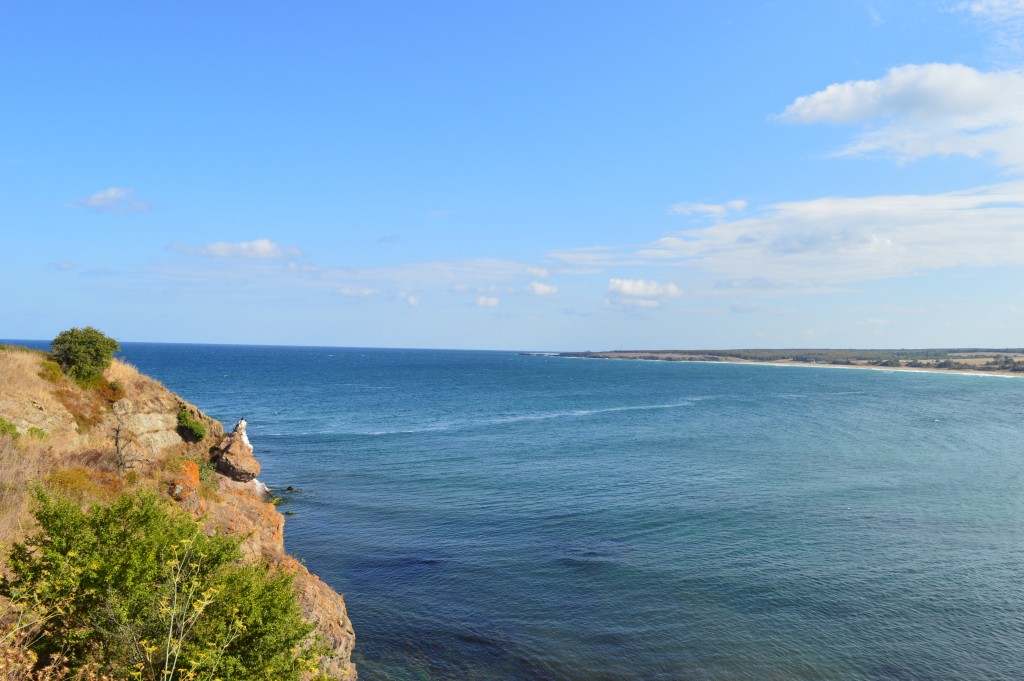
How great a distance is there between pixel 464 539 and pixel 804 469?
35.7 m

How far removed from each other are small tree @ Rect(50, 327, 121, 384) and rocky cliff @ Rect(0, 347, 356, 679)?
2.40 feet

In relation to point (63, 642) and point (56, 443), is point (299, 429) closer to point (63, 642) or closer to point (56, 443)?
point (56, 443)

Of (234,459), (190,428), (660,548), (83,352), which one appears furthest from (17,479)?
(660,548)

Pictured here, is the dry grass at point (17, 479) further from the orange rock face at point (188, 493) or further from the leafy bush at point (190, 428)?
the leafy bush at point (190, 428)

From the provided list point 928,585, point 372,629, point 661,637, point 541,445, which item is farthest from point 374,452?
point 928,585

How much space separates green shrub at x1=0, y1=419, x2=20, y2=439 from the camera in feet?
73.5

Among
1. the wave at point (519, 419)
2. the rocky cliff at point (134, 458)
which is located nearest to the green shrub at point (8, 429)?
the rocky cliff at point (134, 458)

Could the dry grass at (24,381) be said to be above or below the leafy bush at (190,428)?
above

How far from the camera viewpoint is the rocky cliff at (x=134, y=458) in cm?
1988

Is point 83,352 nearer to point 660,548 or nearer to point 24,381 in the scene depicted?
point 24,381

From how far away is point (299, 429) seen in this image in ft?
240

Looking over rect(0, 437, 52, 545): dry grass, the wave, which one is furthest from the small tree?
the wave

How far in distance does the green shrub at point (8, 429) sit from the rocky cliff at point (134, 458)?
275 millimetres

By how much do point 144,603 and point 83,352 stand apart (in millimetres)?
22229
